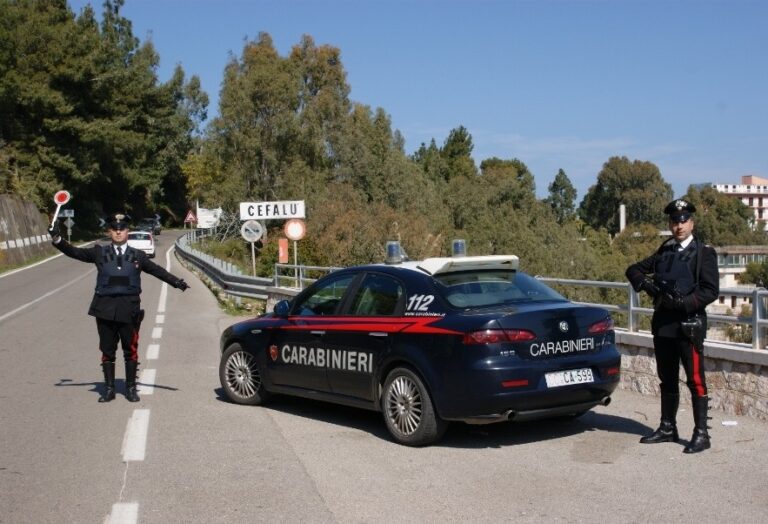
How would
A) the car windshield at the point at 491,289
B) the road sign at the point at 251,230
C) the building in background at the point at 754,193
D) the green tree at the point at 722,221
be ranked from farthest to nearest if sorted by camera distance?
the building in background at the point at 754,193, the green tree at the point at 722,221, the road sign at the point at 251,230, the car windshield at the point at 491,289

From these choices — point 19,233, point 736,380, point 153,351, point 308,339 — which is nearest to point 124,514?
point 308,339

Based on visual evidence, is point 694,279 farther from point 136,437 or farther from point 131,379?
point 131,379

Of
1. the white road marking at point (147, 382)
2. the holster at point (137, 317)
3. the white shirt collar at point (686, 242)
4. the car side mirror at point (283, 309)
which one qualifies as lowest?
the white road marking at point (147, 382)

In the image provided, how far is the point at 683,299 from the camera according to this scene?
681 centimetres

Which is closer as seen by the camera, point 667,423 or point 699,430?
point 699,430

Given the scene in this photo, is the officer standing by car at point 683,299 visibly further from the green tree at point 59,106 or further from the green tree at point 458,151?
the green tree at point 458,151

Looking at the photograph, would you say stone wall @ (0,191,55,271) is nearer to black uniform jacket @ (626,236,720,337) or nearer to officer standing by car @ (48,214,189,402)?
A: officer standing by car @ (48,214,189,402)

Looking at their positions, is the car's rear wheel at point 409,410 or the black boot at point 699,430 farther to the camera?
the car's rear wheel at point 409,410

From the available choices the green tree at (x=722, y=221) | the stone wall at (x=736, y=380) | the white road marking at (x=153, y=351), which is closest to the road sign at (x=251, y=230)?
the white road marking at (x=153, y=351)

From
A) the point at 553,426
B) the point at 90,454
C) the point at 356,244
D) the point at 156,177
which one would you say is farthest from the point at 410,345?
the point at 156,177

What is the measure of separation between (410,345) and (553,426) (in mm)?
1695

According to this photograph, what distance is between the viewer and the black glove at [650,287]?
6.98 m

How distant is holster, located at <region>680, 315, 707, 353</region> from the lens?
6.85 m

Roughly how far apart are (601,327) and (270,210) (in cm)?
1689
